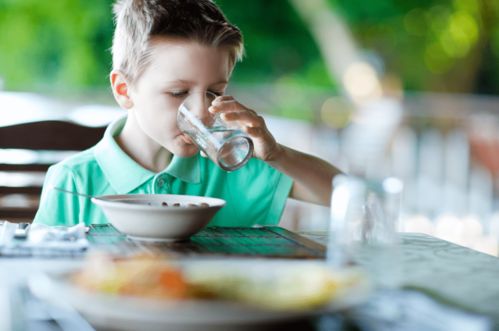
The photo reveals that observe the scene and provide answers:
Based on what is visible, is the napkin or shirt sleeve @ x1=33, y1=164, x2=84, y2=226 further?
shirt sleeve @ x1=33, y1=164, x2=84, y2=226

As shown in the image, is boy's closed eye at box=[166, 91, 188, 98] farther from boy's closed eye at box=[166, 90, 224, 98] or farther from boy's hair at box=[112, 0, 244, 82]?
boy's hair at box=[112, 0, 244, 82]

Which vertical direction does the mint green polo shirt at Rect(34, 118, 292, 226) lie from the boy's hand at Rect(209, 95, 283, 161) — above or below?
below

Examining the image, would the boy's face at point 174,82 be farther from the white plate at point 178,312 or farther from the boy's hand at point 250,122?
the white plate at point 178,312

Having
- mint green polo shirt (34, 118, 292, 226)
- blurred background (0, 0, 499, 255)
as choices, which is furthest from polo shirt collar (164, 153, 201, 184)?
blurred background (0, 0, 499, 255)

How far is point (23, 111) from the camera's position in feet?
15.6

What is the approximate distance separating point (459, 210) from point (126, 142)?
11.8 ft

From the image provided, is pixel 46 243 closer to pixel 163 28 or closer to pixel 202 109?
pixel 202 109

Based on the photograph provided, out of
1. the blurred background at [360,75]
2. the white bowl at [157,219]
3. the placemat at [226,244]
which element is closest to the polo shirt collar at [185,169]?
the placemat at [226,244]

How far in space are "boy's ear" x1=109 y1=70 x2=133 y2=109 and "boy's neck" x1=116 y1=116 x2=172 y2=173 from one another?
6 centimetres

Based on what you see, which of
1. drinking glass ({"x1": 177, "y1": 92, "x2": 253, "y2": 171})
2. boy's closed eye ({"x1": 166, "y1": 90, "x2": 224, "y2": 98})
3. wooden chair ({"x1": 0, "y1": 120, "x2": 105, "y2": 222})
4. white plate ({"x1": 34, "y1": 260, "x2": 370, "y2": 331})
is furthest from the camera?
wooden chair ({"x1": 0, "y1": 120, "x2": 105, "y2": 222})

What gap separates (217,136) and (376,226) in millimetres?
322

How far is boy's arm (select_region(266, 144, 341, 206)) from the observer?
1.54m

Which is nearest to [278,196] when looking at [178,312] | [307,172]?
[307,172]

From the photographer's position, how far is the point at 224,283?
0.75 metres
